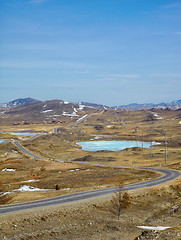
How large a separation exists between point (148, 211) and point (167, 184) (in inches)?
479

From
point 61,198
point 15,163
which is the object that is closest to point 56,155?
point 15,163

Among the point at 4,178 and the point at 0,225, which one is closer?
the point at 0,225

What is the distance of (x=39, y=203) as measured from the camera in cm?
3312

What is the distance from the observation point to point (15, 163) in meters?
77.5

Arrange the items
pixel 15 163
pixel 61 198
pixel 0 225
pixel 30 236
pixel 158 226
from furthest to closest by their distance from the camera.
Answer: pixel 15 163 < pixel 61 198 < pixel 158 226 < pixel 0 225 < pixel 30 236

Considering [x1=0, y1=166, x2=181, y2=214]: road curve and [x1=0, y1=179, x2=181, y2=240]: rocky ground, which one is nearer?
[x1=0, y1=179, x2=181, y2=240]: rocky ground

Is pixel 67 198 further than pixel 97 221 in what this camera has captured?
Yes

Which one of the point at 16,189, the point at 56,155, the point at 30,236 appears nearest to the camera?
the point at 30,236

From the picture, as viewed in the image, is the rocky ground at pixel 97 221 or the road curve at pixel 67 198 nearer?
the rocky ground at pixel 97 221

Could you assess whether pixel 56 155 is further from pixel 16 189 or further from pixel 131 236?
pixel 131 236

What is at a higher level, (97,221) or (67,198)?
(67,198)

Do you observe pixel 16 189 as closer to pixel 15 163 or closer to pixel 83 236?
pixel 83 236

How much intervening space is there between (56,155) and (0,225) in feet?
285

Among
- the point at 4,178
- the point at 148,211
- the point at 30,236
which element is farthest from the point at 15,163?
the point at 30,236
